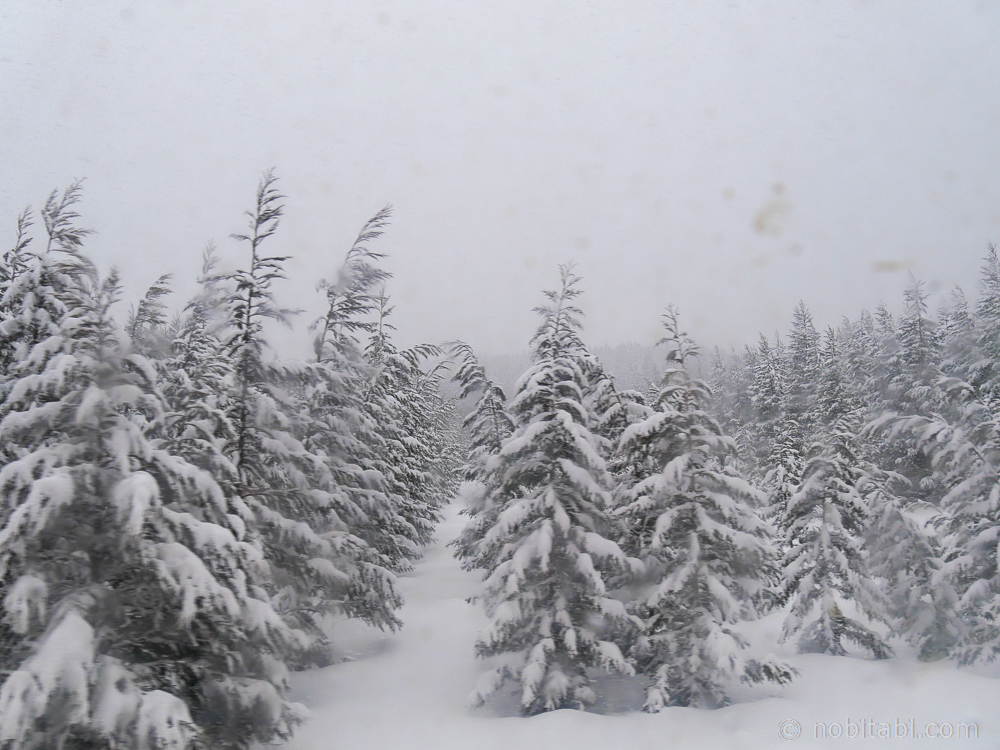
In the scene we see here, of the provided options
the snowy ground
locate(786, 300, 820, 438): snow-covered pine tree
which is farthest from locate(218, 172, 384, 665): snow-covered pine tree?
locate(786, 300, 820, 438): snow-covered pine tree

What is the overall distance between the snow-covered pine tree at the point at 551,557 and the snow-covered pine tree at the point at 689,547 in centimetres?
101

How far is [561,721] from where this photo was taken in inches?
403

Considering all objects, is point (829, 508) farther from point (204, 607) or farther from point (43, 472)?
point (43, 472)

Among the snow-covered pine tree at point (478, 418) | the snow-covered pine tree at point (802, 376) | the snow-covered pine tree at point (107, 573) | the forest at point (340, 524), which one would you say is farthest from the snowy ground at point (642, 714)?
the snow-covered pine tree at point (802, 376)

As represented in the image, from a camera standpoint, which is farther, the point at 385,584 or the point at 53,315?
the point at 385,584

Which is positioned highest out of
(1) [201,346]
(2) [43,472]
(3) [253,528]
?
(1) [201,346]

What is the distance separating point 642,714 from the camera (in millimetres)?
10992

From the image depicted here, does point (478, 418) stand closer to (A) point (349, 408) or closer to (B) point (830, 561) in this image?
(A) point (349, 408)

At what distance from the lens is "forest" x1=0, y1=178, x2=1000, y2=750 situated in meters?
6.32

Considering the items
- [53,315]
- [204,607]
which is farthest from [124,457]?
[53,315]

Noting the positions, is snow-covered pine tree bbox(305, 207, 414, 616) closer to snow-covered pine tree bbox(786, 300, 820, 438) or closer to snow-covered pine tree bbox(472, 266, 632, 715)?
snow-covered pine tree bbox(472, 266, 632, 715)

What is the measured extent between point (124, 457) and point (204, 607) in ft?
6.35

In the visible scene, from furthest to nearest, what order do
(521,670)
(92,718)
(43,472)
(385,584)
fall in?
(385,584)
(521,670)
(43,472)
(92,718)

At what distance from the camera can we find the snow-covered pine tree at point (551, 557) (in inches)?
431
